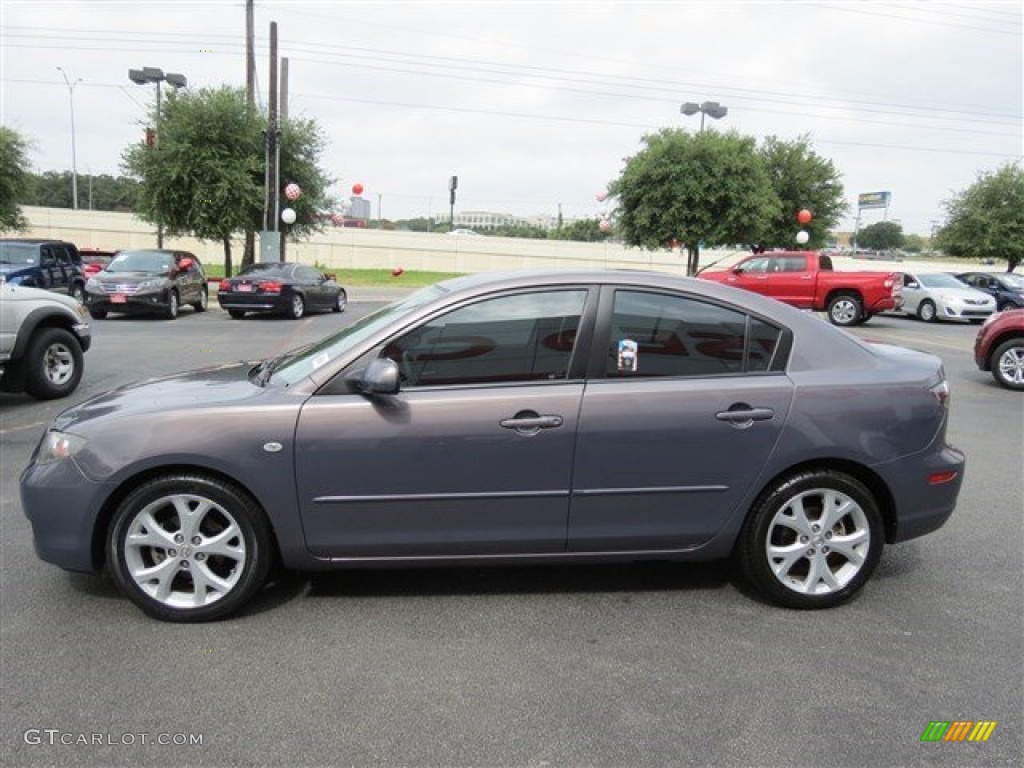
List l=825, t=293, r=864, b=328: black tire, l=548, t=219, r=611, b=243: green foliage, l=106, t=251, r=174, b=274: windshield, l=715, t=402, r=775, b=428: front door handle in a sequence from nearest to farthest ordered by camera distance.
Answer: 1. l=715, t=402, r=775, b=428: front door handle
2. l=106, t=251, r=174, b=274: windshield
3. l=825, t=293, r=864, b=328: black tire
4. l=548, t=219, r=611, b=243: green foliage

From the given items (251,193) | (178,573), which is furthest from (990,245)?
(178,573)

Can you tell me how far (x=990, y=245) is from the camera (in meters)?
36.2

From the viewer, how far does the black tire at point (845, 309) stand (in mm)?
20641

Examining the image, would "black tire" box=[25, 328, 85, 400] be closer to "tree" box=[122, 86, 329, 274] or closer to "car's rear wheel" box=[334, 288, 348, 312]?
"car's rear wheel" box=[334, 288, 348, 312]

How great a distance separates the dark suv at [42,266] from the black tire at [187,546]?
1653cm

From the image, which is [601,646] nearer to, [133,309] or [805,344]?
[805,344]

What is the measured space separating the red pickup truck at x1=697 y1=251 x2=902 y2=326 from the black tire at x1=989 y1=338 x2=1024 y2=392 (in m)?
9.76

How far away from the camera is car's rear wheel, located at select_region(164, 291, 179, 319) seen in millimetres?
18484

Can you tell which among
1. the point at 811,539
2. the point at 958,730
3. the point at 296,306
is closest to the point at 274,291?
the point at 296,306

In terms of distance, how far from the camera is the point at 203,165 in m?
26.2

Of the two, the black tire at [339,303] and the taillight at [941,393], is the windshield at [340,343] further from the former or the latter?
the black tire at [339,303]

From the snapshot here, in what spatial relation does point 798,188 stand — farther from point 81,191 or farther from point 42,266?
point 81,191

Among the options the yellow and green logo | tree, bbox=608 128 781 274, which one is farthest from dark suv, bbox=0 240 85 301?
tree, bbox=608 128 781 274

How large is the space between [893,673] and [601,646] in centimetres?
118
